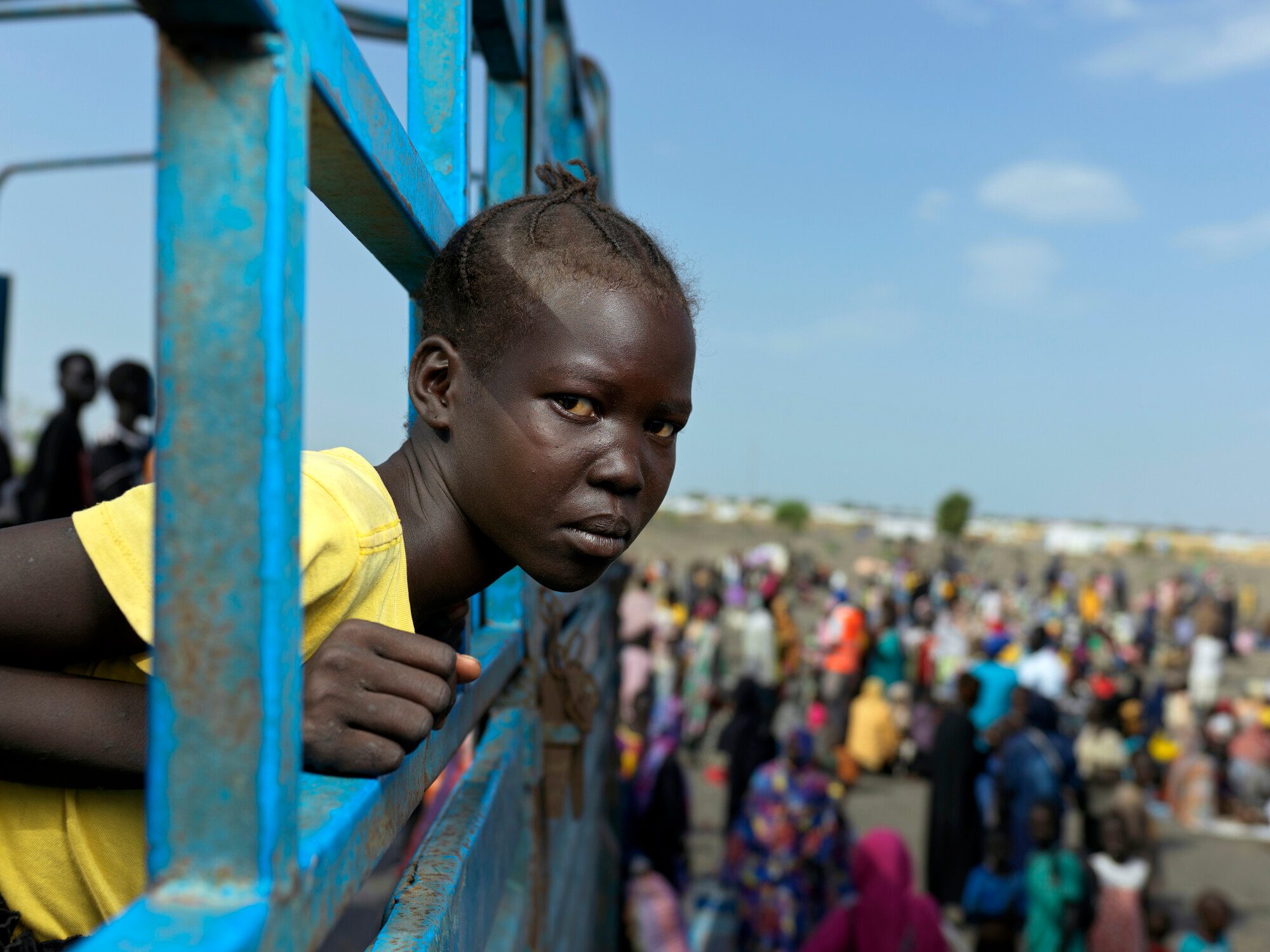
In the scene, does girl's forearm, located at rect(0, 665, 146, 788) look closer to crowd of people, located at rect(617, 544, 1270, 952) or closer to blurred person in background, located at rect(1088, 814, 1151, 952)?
crowd of people, located at rect(617, 544, 1270, 952)

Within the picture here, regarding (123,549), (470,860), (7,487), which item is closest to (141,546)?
(123,549)

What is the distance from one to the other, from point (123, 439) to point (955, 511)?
4976 centimetres

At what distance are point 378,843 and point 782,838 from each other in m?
5.88

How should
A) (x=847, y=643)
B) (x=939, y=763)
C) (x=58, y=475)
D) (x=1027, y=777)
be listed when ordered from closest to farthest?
(x=58, y=475) < (x=1027, y=777) < (x=939, y=763) < (x=847, y=643)

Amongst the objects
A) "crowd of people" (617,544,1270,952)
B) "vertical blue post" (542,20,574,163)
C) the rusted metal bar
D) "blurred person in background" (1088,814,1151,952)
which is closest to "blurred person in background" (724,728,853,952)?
"crowd of people" (617,544,1270,952)

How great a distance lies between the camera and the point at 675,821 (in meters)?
6.87

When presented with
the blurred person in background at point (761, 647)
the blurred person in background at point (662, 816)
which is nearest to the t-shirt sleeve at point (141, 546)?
the blurred person in background at point (662, 816)

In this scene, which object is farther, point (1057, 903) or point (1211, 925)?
point (1057, 903)

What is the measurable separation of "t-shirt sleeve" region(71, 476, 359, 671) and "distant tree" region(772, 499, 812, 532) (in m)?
55.5

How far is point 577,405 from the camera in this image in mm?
1210

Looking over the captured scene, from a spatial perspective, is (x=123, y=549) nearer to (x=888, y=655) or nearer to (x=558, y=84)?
(x=558, y=84)

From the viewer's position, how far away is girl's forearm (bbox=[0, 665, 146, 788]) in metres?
0.95

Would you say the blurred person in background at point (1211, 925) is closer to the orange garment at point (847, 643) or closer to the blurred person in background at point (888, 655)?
the blurred person in background at point (888, 655)

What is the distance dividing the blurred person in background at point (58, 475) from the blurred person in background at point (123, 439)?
10cm
